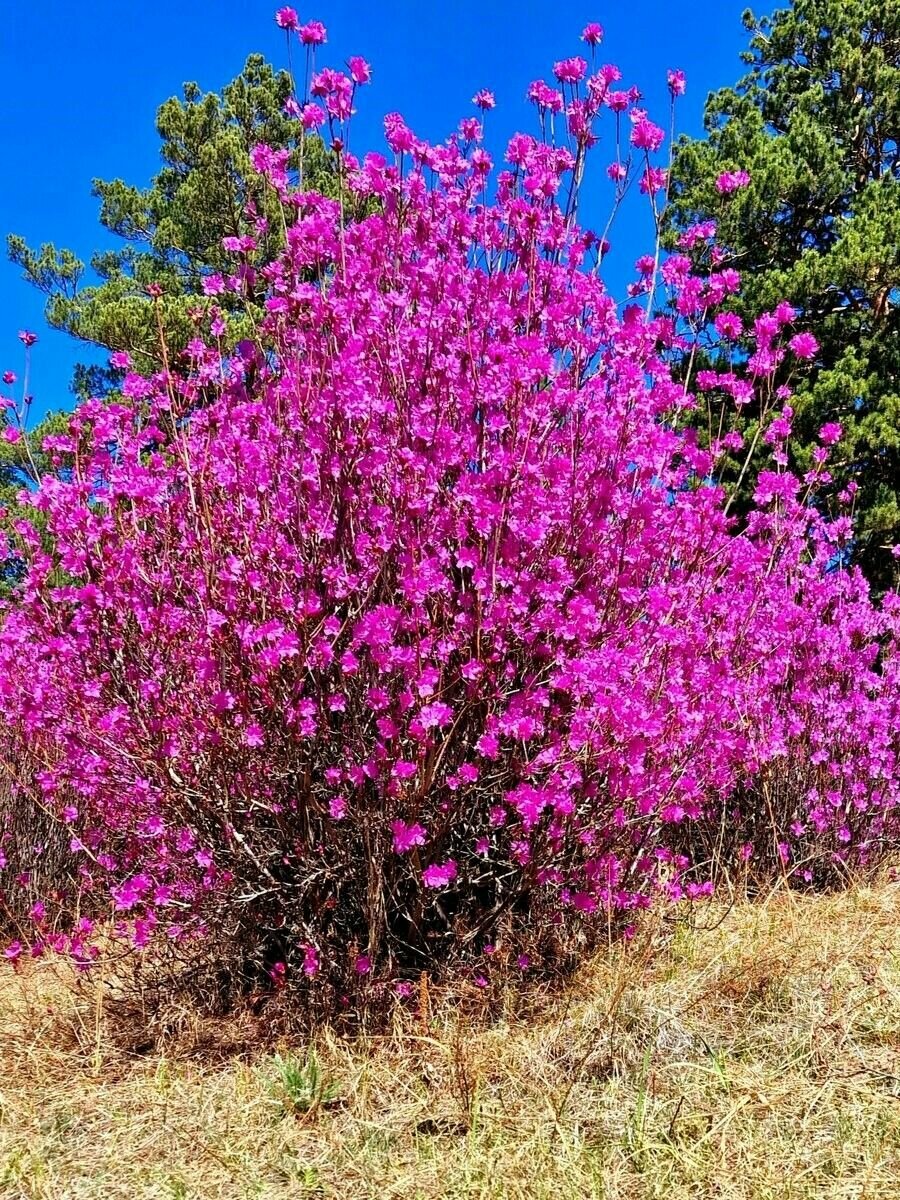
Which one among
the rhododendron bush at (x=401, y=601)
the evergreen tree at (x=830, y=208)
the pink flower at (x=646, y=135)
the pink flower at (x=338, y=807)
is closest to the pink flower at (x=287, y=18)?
the rhododendron bush at (x=401, y=601)

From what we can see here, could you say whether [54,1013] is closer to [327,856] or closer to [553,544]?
[327,856]

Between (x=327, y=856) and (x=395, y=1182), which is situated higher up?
(x=327, y=856)

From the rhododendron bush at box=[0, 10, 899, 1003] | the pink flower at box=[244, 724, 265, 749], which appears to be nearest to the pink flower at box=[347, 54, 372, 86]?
the rhododendron bush at box=[0, 10, 899, 1003]

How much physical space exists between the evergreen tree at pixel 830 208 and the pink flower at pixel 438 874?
7859 mm

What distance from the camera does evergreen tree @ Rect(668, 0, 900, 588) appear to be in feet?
34.9

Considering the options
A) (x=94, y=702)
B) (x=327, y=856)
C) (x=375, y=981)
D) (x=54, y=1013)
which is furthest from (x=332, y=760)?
(x=54, y=1013)

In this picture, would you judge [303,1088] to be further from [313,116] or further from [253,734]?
[313,116]

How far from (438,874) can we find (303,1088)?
0.78m

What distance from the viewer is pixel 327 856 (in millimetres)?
3490

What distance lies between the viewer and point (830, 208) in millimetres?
12289

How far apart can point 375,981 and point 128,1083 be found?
0.90 m

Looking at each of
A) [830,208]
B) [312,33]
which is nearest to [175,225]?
[830,208]

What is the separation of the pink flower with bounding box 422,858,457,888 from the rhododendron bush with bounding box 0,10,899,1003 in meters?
0.11

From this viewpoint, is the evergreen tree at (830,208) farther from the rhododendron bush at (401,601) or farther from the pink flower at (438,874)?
the pink flower at (438,874)
